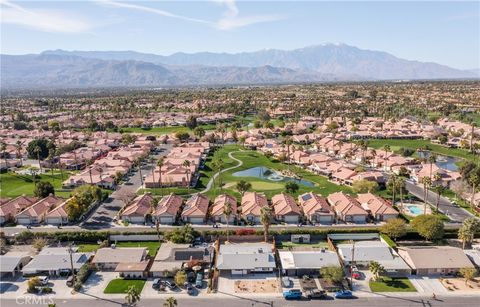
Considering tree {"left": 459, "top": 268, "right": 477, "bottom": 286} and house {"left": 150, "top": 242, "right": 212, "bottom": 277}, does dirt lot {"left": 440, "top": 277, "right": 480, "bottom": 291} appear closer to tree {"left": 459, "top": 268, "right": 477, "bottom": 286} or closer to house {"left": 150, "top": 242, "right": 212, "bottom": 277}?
tree {"left": 459, "top": 268, "right": 477, "bottom": 286}

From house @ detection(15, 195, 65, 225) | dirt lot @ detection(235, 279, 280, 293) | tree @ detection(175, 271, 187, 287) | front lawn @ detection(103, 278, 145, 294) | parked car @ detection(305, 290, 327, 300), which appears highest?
house @ detection(15, 195, 65, 225)

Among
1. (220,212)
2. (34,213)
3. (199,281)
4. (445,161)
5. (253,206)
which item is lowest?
(199,281)

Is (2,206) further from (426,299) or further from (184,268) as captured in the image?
(426,299)

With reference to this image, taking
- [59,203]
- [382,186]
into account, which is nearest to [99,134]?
[59,203]

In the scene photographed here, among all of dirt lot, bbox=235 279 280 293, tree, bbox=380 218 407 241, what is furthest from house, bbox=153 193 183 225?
tree, bbox=380 218 407 241

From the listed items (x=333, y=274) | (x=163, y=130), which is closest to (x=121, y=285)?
(x=333, y=274)

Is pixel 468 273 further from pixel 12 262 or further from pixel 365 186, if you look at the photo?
pixel 12 262
